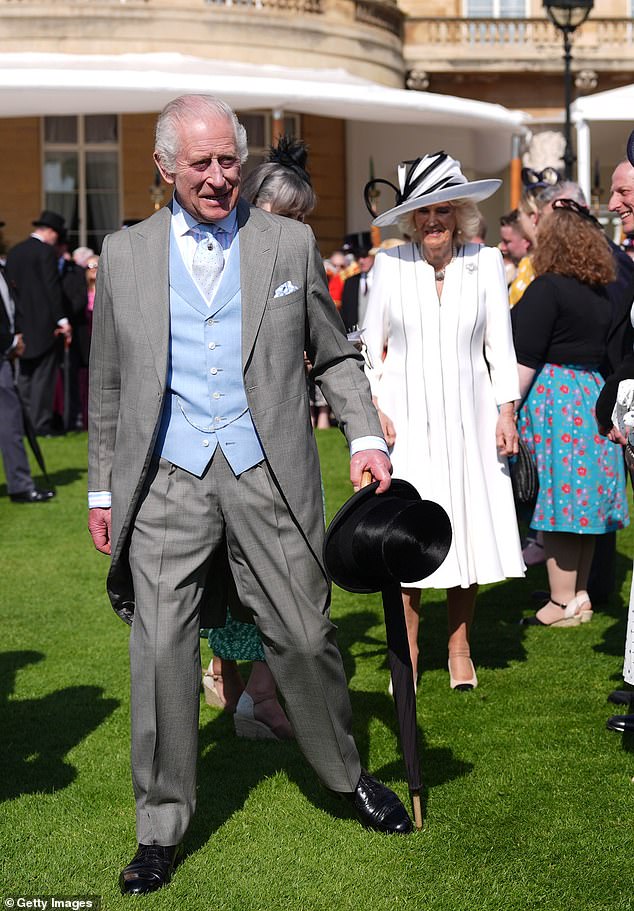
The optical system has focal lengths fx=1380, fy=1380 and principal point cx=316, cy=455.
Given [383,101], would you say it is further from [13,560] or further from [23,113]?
[13,560]

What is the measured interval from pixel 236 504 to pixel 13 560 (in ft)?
15.9

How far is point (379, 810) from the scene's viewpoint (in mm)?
4027

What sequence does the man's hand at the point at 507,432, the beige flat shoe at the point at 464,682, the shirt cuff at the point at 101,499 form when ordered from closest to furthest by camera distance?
the shirt cuff at the point at 101,499 < the man's hand at the point at 507,432 < the beige flat shoe at the point at 464,682

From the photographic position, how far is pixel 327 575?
154 inches

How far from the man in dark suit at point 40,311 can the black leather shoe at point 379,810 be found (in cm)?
1004

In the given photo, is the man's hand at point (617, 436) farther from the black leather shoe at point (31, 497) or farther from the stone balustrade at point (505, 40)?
the stone balustrade at point (505, 40)

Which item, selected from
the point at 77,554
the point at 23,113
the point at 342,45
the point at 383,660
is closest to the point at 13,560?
the point at 77,554

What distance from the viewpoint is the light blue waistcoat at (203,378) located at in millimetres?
3742

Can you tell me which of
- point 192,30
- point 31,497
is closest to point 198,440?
point 31,497

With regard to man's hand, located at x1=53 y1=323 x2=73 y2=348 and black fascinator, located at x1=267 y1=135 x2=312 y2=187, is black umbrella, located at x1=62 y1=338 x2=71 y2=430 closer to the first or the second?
man's hand, located at x1=53 y1=323 x2=73 y2=348

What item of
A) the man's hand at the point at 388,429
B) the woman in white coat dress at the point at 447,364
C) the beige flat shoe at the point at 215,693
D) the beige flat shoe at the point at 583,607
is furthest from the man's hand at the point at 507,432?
the beige flat shoe at the point at 583,607

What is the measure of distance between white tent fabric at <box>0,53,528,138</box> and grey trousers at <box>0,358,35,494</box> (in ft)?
16.5

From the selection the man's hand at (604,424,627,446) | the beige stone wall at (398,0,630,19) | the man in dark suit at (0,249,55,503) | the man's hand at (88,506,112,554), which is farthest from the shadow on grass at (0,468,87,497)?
the beige stone wall at (398,0,630,19)

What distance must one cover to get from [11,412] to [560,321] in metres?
5.27
